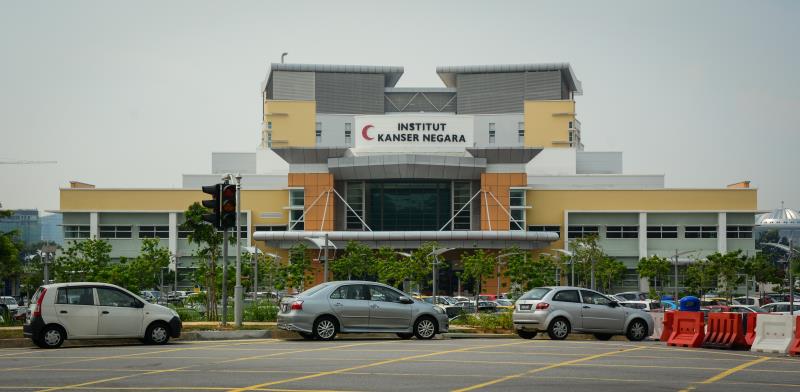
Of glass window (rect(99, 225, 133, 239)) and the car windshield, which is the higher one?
glass window (rect(99, 225, 133, 239))

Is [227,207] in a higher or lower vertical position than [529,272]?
higher

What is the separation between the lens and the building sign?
281 feet

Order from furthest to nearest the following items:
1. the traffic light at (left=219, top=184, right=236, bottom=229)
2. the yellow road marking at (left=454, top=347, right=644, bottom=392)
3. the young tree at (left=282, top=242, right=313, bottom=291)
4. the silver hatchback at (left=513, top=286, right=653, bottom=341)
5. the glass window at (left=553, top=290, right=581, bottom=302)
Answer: the young tree at (left=282, top=242, right=313, bottom=291) < the glass window at (left=553, top=290, right=581, bottom=302) < the silver hatchback at (left=513, top=286, right=653, bottom=341) < the traffic light at (left=219, top=184, right=236, bottom=229) < the yellow road marking at (left=454, top=347, right=644, bottom=392)

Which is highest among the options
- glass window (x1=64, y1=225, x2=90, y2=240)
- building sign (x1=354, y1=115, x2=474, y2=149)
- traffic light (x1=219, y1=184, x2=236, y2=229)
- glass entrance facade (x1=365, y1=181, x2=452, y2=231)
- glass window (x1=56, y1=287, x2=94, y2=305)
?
building sign (x1=354, y1=115, x2=474, y2=149)

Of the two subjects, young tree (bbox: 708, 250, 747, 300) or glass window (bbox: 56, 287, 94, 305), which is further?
young tree (bbox: 708, 250, 747, 300)

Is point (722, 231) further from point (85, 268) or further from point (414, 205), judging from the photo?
point (85, 268)

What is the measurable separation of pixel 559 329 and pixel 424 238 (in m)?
54.4

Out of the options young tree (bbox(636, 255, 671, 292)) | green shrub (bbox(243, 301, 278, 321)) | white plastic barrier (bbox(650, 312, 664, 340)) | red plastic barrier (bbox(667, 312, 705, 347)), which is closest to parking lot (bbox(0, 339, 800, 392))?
red plastic barrier (bbox(667, 312, 705, 347))

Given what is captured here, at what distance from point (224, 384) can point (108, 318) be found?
27.5 feet

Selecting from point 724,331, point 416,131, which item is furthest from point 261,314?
point 416,131

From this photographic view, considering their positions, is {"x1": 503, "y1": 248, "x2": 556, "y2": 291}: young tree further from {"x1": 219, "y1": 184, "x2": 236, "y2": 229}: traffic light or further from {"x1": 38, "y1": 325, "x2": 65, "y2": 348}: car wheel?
{"x1": 38, "y1": 325, "x2": 65, "y2": 348}: car wheel

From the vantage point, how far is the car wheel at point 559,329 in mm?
26484

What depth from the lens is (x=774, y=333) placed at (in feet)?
76.1

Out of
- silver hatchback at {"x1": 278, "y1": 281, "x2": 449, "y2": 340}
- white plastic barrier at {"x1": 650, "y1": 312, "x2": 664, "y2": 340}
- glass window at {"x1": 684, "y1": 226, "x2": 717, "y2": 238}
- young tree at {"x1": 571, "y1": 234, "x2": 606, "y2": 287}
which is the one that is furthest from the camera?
glass window at {"x1": 684, "y1": 226, "x2": 717, "y2": 238}
